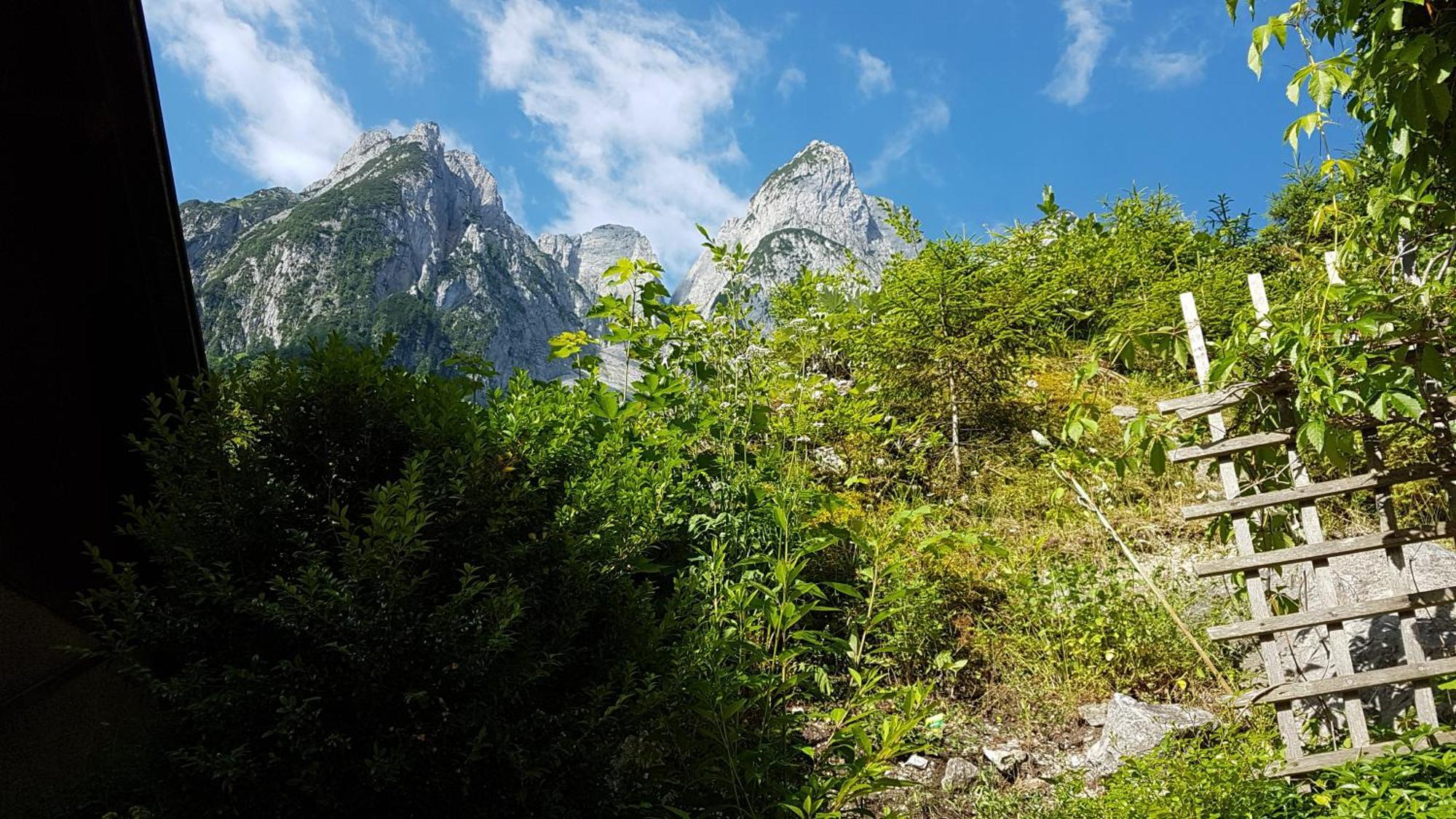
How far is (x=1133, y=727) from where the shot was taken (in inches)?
137

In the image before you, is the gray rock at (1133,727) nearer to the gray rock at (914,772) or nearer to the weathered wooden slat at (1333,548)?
the gray rock at (914,772)

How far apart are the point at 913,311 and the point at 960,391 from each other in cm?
86

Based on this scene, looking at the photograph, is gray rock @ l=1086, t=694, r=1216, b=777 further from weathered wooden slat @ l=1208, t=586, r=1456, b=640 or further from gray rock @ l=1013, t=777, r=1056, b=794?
weathered wooden slat @ l=1208, t=586, r=1456, b=640

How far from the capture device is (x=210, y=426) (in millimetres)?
1899

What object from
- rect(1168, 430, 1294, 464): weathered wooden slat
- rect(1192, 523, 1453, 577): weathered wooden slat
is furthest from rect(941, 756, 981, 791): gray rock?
rect(1168, 430, 1294, 464): weathered wooden slat

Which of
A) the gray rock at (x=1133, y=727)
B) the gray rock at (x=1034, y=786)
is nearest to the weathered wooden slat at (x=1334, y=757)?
the gray rock at (x=1133, y=727)

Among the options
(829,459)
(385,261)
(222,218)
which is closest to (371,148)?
(222,218)

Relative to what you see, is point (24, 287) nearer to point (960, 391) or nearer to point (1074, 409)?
point (1074, 409)

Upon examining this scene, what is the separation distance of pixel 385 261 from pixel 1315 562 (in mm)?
102518

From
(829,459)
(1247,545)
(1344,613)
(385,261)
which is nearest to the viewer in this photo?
(1344,613)

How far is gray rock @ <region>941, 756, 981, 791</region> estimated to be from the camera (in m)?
3.42

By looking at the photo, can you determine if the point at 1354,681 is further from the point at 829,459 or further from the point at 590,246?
the point at 590,246

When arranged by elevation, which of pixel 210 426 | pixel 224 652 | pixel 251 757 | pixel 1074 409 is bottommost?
pixel 251 757

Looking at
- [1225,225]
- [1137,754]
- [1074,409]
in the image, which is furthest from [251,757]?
[1225,225]
